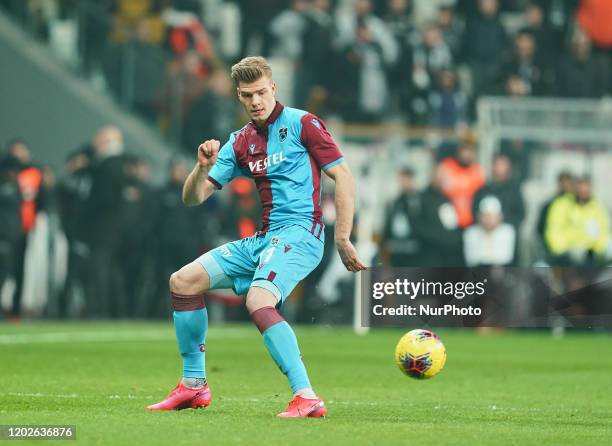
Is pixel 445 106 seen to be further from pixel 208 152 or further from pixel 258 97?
pixel 208 152

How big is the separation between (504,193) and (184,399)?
482 inches

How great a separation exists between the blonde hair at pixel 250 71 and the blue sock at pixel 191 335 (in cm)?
134

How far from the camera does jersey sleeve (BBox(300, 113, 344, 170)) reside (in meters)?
9.07

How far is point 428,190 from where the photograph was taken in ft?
70.1

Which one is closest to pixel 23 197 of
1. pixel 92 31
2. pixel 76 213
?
pixel 76 213

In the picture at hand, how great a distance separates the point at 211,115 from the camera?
23.3 metres

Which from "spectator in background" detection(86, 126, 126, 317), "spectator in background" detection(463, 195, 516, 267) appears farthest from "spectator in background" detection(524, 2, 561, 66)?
"spectator in background" detection(86, 126, 126, 317)

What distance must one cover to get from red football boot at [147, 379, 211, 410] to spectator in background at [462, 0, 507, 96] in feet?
53.6

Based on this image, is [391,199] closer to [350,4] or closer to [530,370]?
[350,4]

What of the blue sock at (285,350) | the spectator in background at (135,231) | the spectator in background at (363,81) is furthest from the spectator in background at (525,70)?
the blue sock at (285,350)

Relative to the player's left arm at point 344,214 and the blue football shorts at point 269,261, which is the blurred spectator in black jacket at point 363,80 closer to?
the blue football shorts at point 269,261

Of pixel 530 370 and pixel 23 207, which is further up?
pixel 23 207

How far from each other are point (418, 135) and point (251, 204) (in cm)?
282

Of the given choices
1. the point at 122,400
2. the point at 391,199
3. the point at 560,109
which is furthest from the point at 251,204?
the point at 122,400
